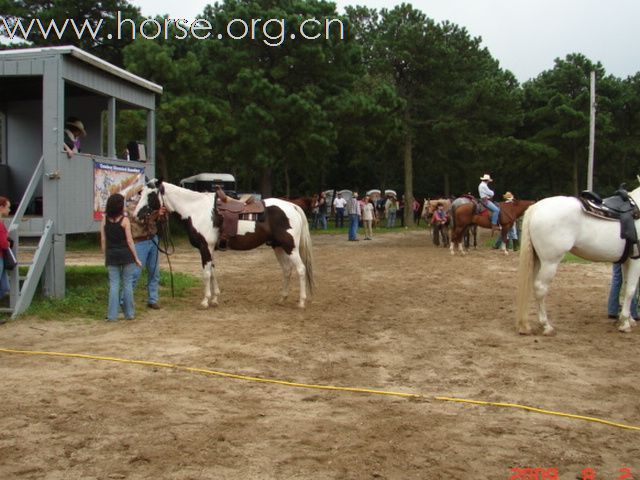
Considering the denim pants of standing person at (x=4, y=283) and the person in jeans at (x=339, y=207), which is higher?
the person in jeans at (x=339, y=207)

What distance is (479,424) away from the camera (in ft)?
14.7

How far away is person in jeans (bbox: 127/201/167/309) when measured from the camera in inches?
363

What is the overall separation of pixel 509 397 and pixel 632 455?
127cm

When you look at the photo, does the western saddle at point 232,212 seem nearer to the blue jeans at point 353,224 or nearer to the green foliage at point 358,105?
the green foliage at point 358,105

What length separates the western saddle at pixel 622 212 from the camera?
25.8 ft

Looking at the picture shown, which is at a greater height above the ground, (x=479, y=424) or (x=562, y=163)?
(x=562, y=163)

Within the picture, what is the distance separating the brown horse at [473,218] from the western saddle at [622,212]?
1071 centimetres

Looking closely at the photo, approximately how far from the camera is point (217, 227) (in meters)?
9.80

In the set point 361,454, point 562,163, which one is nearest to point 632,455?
point 361,454

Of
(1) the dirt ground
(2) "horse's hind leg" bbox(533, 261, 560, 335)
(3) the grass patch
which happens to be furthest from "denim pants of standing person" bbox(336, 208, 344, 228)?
(2) "horse's hind leg" bbox(533, 261, 560, 335)

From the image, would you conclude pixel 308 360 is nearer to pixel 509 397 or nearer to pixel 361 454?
pixel 509 397

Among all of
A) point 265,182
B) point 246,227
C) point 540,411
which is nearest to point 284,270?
point 246,227

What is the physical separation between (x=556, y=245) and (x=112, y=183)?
7326 mm

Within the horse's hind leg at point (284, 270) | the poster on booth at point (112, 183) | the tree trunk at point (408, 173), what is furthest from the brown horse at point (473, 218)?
the tree trunk at point (408, 173)
